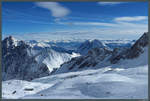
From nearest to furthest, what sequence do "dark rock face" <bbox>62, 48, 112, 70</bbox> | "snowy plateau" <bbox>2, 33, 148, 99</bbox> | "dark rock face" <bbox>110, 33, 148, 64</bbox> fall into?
"snowy plateau" <bbox>2, 33, 148, 99</bbox> < "dark rock face" <bbox>110, 33, 148, 64</bbox> < "dark rock face" <bbox>62, 48, 112, 70</bbox>

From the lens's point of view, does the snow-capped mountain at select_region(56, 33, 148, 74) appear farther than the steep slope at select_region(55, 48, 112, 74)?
No

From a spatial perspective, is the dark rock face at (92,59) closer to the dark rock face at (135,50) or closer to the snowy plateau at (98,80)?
the snowy plateau at (98,80)

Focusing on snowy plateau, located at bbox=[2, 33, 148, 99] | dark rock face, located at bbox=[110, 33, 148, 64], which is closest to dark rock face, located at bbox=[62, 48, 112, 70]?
snowy plateau, located at bbox=[2, 33, 148, 99]

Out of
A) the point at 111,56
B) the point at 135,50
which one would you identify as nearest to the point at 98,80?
the point at 135,50

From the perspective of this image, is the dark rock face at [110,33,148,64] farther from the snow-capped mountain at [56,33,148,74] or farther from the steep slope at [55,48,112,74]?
the steep slope at [55,48,112,74]

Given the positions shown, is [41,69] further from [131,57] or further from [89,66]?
[131,57]

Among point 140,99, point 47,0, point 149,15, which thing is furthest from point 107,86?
point 47,0

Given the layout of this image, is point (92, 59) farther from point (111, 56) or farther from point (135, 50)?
point (135, 50)
